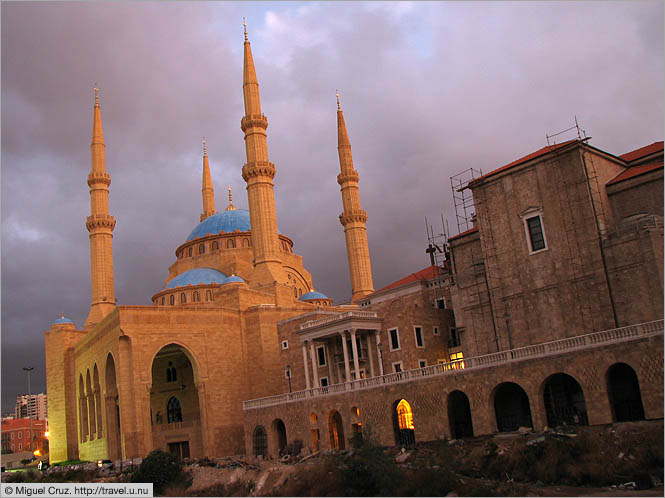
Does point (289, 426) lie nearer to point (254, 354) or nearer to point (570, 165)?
point (254, 354)

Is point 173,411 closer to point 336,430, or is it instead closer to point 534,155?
point 336,430

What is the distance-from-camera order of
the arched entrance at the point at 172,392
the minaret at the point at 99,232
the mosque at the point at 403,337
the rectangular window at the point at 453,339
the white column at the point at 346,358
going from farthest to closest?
the minaret at the point at 99,232 → the arched entrance at the point at 172,392 → the rectangular window at the point at 453,339 → the white column at the point at 346,358 → the mosque at the point at 403,337

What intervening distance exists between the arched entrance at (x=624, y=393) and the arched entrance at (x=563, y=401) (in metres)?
1.13

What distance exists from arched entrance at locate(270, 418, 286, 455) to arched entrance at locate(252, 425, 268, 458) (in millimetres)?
847

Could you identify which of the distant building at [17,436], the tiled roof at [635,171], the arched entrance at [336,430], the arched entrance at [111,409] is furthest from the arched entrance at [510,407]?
the distant building at [17,436]

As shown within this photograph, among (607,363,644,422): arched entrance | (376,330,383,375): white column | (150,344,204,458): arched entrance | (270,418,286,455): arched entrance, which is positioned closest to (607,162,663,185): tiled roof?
(607,363,644,422): arched entrance

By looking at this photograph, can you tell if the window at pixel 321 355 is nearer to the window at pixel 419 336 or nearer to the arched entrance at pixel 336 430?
the arched entrance at pixel 336 430

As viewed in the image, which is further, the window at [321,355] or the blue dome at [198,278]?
the blue dome at [198,278]

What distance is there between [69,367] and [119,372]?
47.3 ft

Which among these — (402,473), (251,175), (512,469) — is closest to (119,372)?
(251,175)

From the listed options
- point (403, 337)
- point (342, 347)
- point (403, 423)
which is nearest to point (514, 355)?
point (403, 423)

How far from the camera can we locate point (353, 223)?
51594 mm

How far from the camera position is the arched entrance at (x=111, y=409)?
128 feet

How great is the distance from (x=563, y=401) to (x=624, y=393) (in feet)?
7.15
